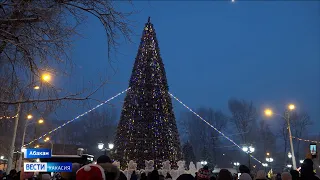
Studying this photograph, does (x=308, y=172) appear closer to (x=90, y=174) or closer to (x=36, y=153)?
(x=90, y=174)

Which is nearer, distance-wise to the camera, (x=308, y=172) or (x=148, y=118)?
(x=308, y=172)

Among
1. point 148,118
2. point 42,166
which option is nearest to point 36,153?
point 42,166

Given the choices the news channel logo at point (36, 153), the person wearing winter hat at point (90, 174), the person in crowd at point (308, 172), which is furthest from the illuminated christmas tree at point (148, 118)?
the person wearing winter hat at point (90, 174)

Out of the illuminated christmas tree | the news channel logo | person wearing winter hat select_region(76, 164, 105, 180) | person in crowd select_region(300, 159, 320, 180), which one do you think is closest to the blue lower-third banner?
the news channel logo

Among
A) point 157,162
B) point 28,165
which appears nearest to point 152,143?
point 157,162

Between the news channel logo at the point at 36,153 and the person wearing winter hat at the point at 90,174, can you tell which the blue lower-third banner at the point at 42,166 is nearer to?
the news channel logo at the point at 36,153

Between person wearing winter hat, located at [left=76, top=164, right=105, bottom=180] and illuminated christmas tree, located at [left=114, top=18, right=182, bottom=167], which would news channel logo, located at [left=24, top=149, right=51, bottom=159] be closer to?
person wearing winter hat, located at [left=76, top=164, right=105, bottom=180]

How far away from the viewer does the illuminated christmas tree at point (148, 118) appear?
78.3 ft

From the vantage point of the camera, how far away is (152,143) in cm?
2397

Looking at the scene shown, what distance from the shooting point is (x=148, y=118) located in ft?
79.8

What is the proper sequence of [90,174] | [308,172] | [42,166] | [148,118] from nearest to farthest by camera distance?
1. [90,174]
2. [308,172]
3. [42,166]
4. [148,118]

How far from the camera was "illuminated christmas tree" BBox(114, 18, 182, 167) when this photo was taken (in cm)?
2386

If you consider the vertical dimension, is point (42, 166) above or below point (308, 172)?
above

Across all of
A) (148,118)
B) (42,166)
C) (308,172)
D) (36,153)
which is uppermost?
(148,118)
